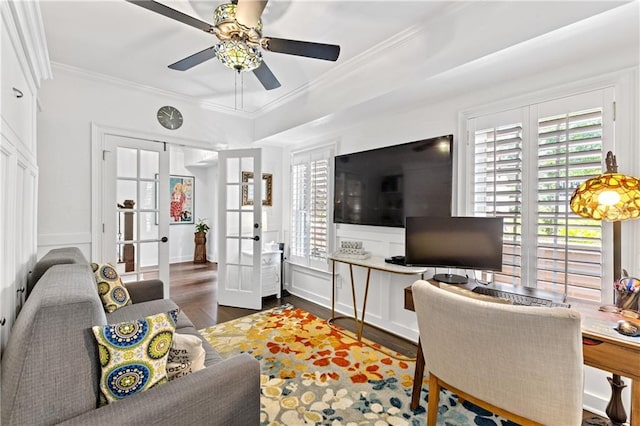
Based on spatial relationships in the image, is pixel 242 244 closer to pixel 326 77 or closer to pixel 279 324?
pixel 279 324

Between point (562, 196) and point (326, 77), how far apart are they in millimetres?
2277

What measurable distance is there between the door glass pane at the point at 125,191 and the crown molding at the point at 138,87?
1.06m

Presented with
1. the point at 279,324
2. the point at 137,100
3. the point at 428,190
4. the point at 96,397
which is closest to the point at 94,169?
the point at 137,100

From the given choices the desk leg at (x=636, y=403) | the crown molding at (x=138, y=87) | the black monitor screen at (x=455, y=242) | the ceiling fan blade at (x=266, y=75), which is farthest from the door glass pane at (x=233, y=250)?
the desk leg at (x=636, y=403)

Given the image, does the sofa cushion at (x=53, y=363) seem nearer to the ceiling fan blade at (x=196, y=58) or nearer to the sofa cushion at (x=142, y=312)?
the sofa cushion at (x=142, y=312)

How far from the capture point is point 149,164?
3.52 metres

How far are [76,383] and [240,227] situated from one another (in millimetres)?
3018

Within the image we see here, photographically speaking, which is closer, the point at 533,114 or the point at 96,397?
the point at 96,397

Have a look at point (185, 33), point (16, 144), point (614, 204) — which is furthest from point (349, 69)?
point (16, 144)

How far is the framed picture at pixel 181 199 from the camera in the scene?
6863 mm

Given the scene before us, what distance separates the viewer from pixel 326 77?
3.00 m

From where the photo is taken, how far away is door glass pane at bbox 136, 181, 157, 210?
3.47 metres

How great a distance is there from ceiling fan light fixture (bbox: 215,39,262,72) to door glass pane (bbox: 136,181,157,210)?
90.6 inches

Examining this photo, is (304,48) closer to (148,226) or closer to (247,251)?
(247,251)
